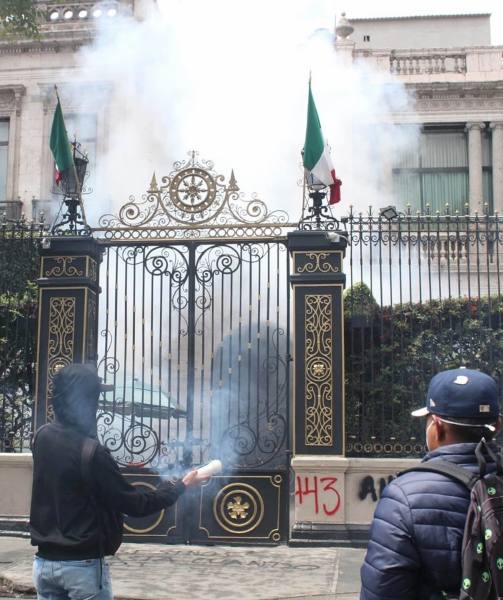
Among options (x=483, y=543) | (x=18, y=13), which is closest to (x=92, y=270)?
(x=18, y=13)

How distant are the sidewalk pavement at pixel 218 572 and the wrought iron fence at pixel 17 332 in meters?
1.29

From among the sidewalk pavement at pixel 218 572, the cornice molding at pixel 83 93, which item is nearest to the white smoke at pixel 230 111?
the cornice molding at pixel 83 93

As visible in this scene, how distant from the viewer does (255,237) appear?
8.09 meters

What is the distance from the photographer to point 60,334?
26.3ft

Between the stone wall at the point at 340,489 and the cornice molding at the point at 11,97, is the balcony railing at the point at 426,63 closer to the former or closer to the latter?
the cornice molding at the point at 11,97

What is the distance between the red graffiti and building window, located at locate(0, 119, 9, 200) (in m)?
11.8

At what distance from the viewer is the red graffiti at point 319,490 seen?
7473 mm

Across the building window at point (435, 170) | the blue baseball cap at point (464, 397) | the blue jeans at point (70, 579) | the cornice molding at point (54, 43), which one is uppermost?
the cornice molding at point (54, 43)

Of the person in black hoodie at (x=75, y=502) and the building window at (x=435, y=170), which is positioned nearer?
the person in black hoodie at (x=75, y=502)

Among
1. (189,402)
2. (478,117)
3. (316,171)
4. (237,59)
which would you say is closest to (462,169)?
(478,117)

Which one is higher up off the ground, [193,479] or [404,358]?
[404,358]

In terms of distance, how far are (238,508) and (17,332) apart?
3.06m

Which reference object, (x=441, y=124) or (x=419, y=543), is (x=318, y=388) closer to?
(x=419, y=543)

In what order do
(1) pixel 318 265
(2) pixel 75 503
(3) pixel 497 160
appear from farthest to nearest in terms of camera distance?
(3) pixel 497 160
(1) pixel 318 265
(2) pixel 75 503
